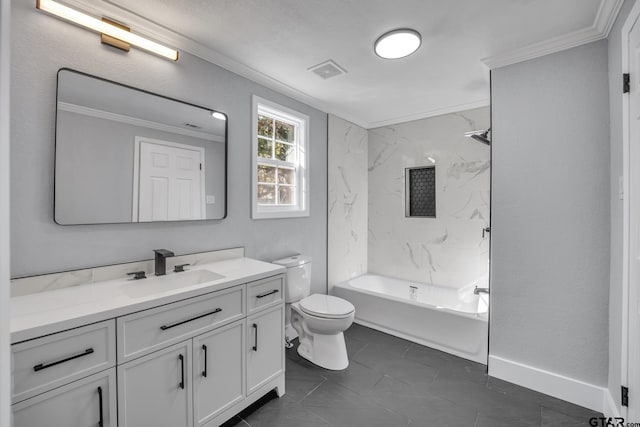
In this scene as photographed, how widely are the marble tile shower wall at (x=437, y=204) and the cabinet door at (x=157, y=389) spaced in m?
2.05

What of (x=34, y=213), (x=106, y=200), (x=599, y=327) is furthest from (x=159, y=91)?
(x=599, y=327)

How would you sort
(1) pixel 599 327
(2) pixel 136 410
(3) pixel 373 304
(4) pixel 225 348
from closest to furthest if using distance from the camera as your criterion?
(2) pixel 136 410 < (4) pixel 225 348 < (1) pixel 599 327 < (3) pixel 373 304

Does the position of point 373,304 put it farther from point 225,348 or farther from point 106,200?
point 106,200

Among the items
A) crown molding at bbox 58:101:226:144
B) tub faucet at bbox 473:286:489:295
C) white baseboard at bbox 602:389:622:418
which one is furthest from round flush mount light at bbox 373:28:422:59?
white baseboard at bbox 602:389:622:418

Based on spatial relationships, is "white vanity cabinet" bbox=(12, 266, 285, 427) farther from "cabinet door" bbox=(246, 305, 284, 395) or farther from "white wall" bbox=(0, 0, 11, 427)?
"white wall" bbox=(0, 0, 11, 427)

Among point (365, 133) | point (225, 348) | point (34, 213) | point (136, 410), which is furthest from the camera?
point (365, 133)

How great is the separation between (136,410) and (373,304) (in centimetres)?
219

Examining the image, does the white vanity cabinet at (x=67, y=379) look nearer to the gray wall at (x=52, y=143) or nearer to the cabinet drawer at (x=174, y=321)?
the cabinet drawer at (x=174, y=321)

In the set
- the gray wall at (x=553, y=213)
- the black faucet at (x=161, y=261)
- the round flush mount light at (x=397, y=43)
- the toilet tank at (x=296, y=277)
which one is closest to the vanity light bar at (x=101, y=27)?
the black faucet at (x=161, y=261)

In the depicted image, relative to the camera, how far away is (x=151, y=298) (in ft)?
4.11

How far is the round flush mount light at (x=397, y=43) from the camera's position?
5.87 ft

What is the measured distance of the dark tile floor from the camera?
66.0 inches

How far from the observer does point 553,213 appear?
1909mm

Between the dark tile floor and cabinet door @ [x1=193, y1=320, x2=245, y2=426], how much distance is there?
237 mm
